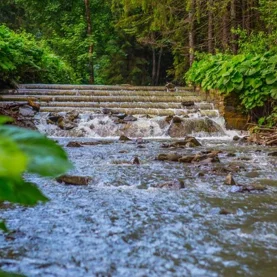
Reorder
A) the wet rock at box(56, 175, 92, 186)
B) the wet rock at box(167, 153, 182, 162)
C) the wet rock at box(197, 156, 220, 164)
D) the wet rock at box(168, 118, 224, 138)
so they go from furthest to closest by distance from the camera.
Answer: the wet rock at box(168, 118, 224, 138) < the wet rock at box(167, 153, 182, 162) < the wet rock at box(197, 156, 220, 164) < the wet rock at box(56, 175, 92, 186)

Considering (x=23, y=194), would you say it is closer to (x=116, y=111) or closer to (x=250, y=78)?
(x=116, y=111)

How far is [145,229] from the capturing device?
2123 mm

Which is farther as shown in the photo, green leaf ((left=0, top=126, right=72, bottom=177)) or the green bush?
the green bush

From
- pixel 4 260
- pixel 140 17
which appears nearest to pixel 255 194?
pixel 4 260

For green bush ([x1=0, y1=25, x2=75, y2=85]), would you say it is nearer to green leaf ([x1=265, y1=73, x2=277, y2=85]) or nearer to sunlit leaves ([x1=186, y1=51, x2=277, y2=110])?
sunlit leaves ([x1=186, y1=51, x2=277, y2=110])

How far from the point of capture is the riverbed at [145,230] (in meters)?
1.64

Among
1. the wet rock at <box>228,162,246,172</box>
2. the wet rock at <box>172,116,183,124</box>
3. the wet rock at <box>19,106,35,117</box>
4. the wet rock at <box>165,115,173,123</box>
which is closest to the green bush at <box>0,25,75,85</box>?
the wet rock at <box>19,106,35,117</box>

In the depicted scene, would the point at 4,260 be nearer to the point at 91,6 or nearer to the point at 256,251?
the point at 256,251

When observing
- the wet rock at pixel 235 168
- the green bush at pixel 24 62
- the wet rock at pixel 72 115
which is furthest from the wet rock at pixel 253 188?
the green bush at pixel 24 62

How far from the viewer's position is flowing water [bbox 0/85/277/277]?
164 cm

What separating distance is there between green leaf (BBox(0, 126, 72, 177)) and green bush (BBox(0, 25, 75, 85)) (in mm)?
9907

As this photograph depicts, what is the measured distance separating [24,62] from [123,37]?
10295mm

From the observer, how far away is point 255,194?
120 inches

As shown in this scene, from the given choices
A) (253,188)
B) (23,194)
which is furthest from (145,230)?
(23,194)
